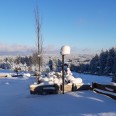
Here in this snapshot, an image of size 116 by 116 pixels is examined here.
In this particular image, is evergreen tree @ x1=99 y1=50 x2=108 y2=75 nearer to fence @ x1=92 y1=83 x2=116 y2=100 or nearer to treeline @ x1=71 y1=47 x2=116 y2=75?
treeline @ x1=71 y1=47 x2=116 y2=75

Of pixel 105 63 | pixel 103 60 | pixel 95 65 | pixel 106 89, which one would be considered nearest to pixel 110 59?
pixel 105 63

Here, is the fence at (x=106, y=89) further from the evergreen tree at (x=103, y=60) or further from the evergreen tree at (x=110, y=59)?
the evergreen tree at (x=103, y=60)

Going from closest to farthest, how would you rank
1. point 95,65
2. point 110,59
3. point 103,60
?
point 110,59, point 103,60, point 95,65

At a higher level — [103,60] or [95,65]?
[103,60]

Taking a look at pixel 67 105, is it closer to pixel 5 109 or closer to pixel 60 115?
pixel 60 115

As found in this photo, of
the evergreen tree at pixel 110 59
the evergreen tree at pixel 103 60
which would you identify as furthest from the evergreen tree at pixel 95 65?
the evergreen tree at pixel 110 59

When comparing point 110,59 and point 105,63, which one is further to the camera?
point 105,63

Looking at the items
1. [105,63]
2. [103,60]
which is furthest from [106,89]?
[103,60]

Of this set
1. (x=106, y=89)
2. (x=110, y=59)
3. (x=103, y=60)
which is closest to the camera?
(x=106, y=89)

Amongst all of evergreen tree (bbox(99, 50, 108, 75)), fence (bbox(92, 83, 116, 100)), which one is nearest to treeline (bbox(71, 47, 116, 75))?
evergreen tree (bbox(99, 50, 108, 75))

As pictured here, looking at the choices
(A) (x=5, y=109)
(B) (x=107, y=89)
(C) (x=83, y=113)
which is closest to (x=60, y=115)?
(C) (x=83, y=113)

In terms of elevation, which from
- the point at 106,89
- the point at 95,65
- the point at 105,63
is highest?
the point at 105,63

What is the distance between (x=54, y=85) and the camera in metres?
16.6

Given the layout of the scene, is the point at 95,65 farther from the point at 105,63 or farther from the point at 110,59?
the point at 110,59
